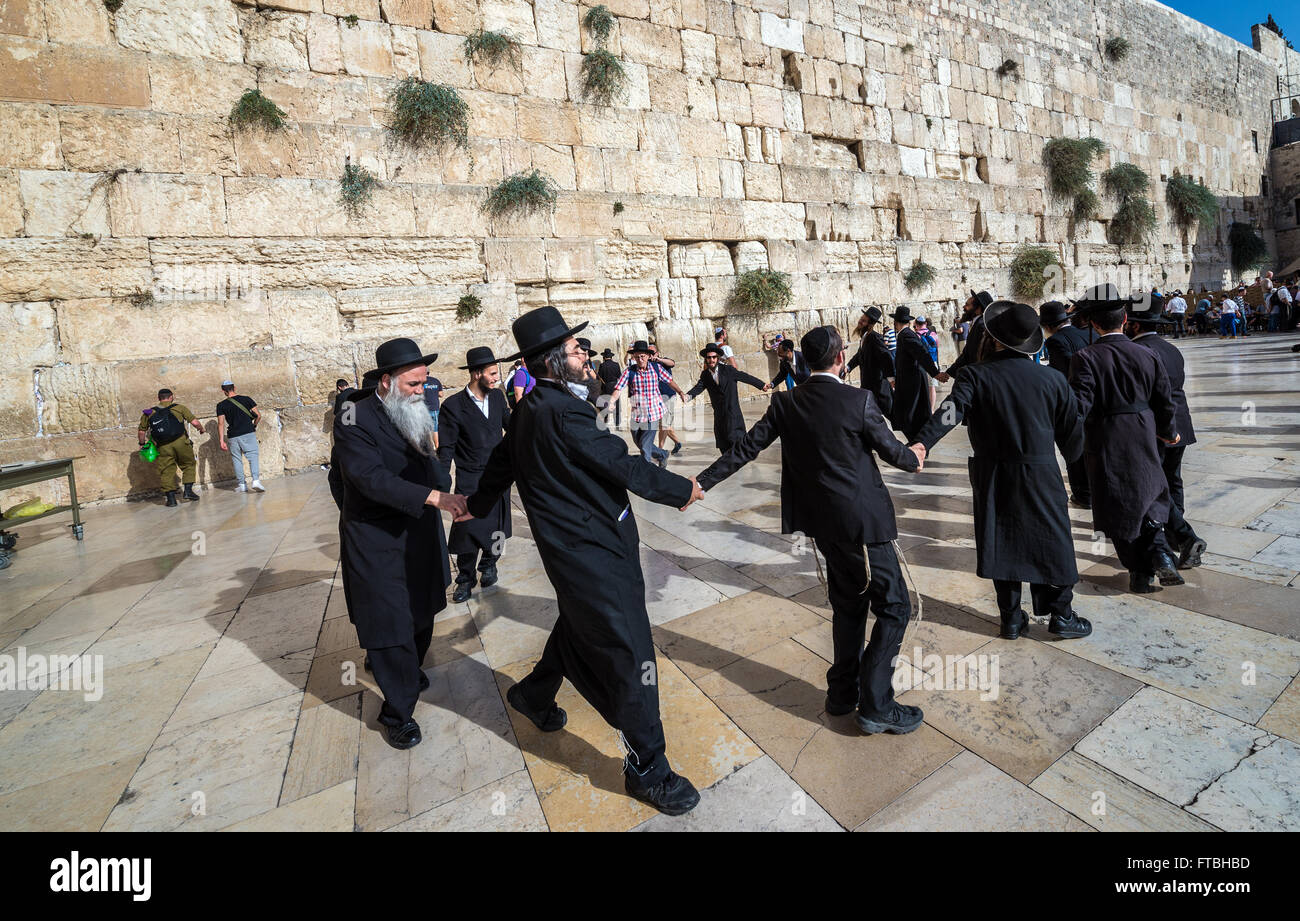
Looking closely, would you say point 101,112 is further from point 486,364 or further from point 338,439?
point 338,439

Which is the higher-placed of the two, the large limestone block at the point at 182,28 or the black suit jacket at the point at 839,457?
the large limestone block at the point at 182,28

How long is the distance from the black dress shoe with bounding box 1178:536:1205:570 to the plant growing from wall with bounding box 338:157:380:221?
34.3 feet

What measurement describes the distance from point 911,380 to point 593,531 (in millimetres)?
4440

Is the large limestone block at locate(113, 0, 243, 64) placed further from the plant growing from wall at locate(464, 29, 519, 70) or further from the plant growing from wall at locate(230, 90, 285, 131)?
the plant growing from wall at locate(464, 29, 519, 70)

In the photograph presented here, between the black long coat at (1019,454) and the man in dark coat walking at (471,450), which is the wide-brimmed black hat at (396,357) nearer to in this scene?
the man in dark coat walking at (471,450)

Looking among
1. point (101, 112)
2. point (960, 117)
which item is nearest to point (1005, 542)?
point (101, 112)

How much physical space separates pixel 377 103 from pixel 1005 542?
34.9 feet

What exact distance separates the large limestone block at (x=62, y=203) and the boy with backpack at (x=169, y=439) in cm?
231

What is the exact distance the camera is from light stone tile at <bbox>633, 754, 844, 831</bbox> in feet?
6.79

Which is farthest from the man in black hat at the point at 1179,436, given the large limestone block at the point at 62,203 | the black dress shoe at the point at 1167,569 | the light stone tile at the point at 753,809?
the large limestone block at the point at 62,203

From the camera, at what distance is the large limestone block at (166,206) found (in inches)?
323

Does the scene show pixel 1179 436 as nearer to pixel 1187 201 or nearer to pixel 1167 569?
pixel 1167 569

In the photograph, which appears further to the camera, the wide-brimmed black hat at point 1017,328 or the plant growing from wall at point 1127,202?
the plant growing from wall at point 1127,202

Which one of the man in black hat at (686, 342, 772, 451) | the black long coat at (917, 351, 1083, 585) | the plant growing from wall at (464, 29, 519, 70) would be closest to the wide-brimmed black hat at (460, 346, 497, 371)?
the black long coat at (917, 351, 1083, 585)
